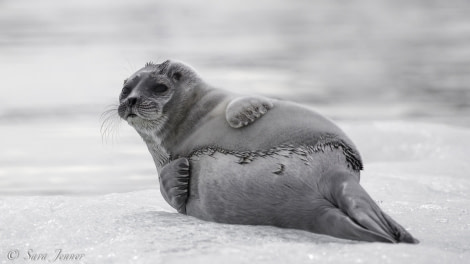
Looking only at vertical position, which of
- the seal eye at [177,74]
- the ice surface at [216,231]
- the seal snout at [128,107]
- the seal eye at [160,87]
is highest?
the seal eye at [177,74]

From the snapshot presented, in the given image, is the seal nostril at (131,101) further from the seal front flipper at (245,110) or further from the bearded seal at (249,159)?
the seal front flipper at (245,110)

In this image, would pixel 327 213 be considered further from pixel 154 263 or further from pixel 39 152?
pixel 39 152

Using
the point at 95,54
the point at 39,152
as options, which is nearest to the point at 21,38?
the point at 95,54

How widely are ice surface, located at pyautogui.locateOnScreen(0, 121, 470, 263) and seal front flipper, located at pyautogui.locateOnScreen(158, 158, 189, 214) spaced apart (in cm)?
7

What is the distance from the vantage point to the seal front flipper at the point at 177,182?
3752 mm

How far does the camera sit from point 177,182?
→ 3.75 metres

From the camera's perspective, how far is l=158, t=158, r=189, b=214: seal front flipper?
3.75 meters

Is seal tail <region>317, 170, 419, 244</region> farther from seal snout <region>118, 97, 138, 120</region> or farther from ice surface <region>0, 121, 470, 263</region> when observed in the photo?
seal snout <region>118, 97, 138, 120</region>

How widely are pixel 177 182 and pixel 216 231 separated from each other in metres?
0.47

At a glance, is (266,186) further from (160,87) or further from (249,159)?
(160,87)

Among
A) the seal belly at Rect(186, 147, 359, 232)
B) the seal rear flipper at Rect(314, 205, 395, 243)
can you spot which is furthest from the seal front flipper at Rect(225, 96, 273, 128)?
the seal rear flipper at Rect(314, 205, 395, 243)

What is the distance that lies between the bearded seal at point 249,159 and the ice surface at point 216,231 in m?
0.08

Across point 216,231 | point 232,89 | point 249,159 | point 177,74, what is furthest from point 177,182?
point 232,89

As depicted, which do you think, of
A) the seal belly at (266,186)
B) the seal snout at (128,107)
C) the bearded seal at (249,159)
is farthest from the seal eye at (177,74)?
the seal belly at (266,186)
